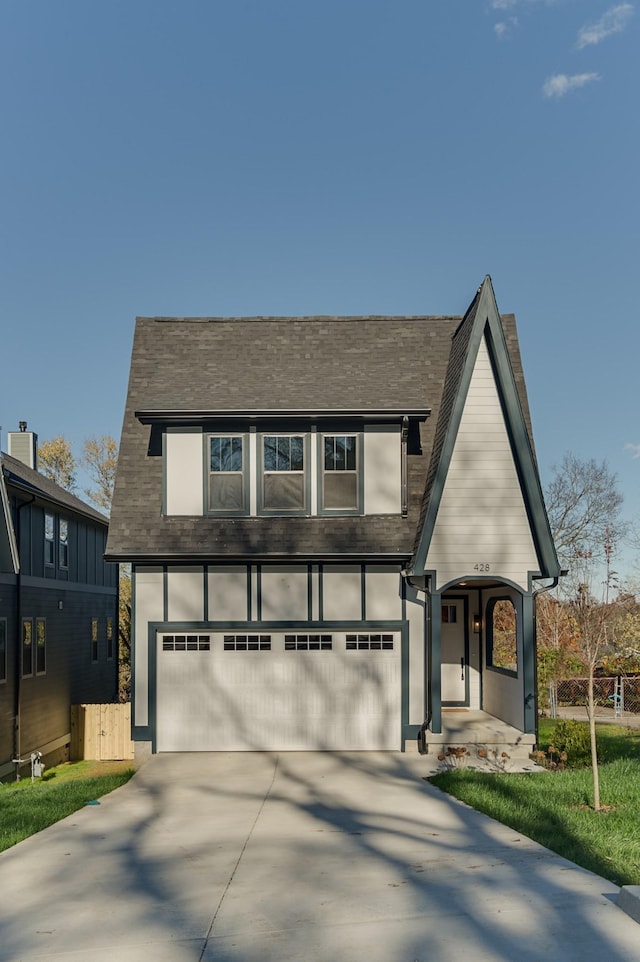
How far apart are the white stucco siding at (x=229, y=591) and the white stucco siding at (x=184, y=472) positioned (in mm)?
1262

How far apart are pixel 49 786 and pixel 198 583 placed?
14.3ft

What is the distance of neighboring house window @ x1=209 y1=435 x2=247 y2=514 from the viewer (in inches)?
643

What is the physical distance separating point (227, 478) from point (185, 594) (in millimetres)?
2391

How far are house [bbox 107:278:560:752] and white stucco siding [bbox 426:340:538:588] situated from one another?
0.09 feet

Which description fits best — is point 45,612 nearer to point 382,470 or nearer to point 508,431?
point 382,470

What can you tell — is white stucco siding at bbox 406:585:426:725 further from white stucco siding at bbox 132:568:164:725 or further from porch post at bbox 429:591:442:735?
white stucco siding at bbox 132:568:164:725

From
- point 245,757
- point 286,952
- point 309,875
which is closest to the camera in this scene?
point 286,952

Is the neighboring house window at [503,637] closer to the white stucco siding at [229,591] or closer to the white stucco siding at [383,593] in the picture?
the white stucco siding at [383,593]

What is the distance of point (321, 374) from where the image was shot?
17.6 meters

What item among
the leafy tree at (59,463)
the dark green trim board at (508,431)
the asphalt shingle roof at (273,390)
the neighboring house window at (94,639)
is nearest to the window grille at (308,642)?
the asphalt shingle roof at (273,390)

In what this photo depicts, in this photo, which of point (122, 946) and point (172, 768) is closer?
point (122, 946)

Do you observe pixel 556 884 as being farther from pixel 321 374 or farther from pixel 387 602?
pixel 321 374

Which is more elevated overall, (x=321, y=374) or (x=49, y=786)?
(x=321, y=374)

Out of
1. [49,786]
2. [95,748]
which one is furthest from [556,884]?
[95,748]
